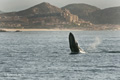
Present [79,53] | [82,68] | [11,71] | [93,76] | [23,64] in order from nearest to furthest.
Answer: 1. [93,76]
2. [11,71]
3. [82,68]
4. [23,64]
5. [79,53]

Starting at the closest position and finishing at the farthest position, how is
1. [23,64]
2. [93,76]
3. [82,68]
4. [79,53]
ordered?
[93,76]
[82,68]
[23,64]
[79,53]

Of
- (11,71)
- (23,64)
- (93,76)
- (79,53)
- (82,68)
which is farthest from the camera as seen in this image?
(79,53)

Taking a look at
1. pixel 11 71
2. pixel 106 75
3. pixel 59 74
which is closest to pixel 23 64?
pixel 11 71

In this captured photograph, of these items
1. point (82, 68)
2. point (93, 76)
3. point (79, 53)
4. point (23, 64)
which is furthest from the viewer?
point (79, 53)

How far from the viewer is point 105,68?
41219 mm

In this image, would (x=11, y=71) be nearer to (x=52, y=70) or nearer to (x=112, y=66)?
(x=52, y=70)

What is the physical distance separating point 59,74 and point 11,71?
4852 mm

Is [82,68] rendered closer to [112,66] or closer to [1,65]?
[112,66]

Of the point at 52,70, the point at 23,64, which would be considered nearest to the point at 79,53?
the point at 23,64

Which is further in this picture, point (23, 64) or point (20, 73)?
point (23, 64)

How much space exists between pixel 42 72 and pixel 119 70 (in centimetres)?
733

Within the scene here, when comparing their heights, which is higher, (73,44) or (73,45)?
(73,44)

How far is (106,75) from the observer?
36812mm

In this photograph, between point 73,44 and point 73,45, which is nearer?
point 73,44
